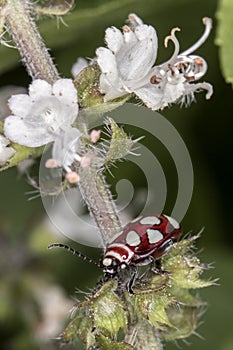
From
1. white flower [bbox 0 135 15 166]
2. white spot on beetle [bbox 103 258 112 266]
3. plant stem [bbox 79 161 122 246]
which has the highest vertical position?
white flower [bbox 0 135 15 166]

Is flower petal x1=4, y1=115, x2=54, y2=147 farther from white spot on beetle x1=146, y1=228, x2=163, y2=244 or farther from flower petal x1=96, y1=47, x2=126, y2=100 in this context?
white spot on beetle x1=146, y1=228, x2=163, y2=244

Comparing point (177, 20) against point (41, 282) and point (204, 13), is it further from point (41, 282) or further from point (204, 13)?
point (41, 282)

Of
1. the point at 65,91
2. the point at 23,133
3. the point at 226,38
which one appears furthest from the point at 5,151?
the point at 226,38

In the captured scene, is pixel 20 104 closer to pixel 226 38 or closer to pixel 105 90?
pixel 105 90

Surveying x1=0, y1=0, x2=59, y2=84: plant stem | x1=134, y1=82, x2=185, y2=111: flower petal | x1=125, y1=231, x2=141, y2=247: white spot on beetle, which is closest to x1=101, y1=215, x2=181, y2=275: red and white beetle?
x1=125, y1=231, x2=141, y2=247: white spot on beetle

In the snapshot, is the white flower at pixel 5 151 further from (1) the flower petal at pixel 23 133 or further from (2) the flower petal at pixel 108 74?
(2) the flower petal at pixel 108 74

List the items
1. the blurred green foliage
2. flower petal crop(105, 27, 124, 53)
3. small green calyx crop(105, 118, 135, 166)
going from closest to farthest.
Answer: small green calyx crop(105, 118, 135, 166) < flower petal crop(105, 27, 124, 53) < the blurred green foliage

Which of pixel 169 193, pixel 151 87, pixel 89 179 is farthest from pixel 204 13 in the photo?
pixel 89 179
